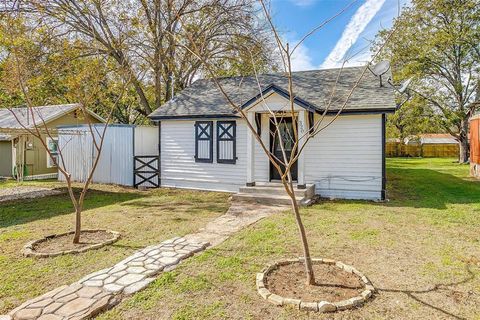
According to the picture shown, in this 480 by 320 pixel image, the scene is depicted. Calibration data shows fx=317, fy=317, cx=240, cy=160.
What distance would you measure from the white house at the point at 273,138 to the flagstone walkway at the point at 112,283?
473 centimetres

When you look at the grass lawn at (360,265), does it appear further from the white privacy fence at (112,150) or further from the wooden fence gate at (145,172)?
the white privacy fence at (112,150)

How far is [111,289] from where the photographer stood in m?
3.62

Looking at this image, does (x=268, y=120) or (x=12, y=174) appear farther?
(x=12, y=174)

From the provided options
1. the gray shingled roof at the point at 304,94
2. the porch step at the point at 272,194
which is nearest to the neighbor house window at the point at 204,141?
the gray shingled roof at the point at 304,94

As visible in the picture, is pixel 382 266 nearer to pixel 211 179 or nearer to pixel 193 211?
pixel 193 211

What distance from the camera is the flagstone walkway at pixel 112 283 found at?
3.17m

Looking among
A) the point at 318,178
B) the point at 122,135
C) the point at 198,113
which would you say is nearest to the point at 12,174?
the point at 122,135

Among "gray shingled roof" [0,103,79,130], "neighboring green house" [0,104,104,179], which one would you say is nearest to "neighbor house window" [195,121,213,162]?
"neighboring green house" [0,104,104,179]

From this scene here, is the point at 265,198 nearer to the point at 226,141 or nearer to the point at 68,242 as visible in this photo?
the point at 226,141

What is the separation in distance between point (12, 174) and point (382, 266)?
58.2 feet

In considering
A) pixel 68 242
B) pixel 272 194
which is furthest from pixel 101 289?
pixel 272 194

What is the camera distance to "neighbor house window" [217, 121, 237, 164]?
1076cm

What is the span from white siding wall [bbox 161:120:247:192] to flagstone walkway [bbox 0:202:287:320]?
4902 mm

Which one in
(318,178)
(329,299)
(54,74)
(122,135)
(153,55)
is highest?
(153,55)
